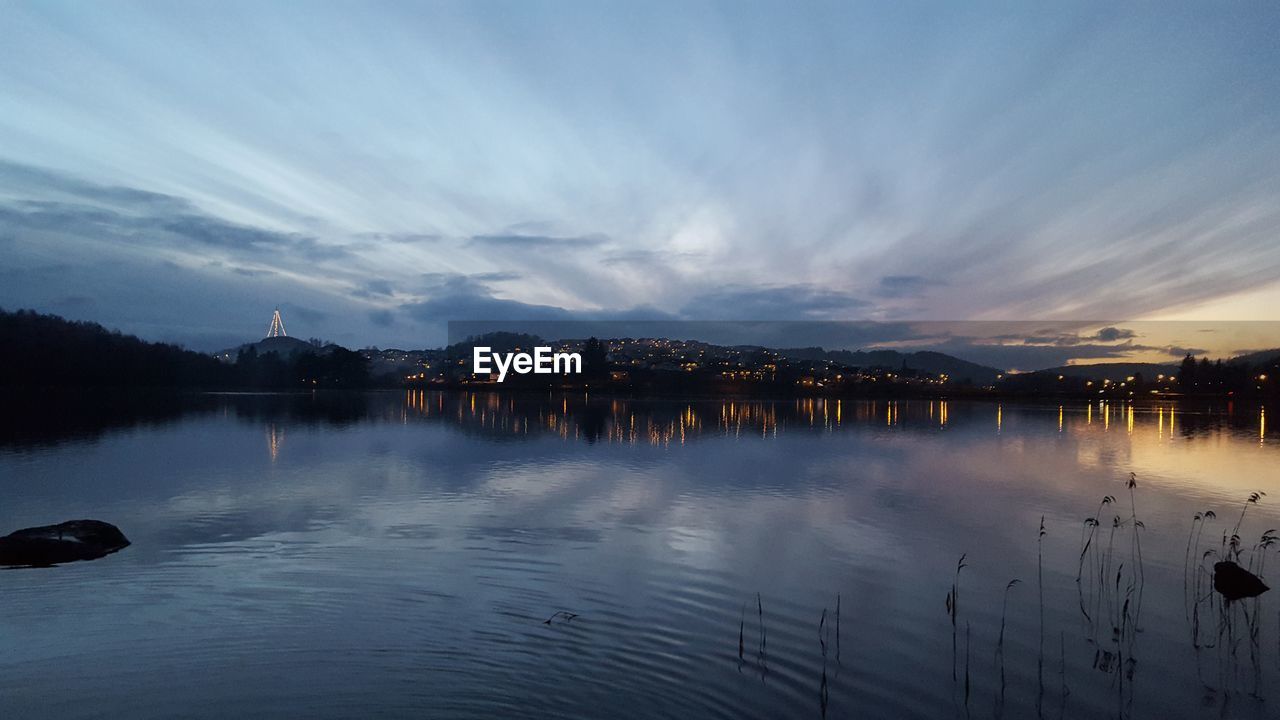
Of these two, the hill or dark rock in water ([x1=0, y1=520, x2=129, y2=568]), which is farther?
the hill

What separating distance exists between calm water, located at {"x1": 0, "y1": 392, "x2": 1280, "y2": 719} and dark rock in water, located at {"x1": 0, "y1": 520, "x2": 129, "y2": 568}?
1.75ft

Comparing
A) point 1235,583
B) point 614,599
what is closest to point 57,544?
point 614,599

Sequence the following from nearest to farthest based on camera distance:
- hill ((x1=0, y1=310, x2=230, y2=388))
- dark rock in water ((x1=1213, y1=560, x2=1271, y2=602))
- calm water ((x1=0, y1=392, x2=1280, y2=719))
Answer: calm water ((x1=0, y1=392, x2=1280, y2=719))
dark rock in water ((x1=1213, y1=560, x2=1271, y2=602))
hill ((x1=0, y1=310, x2=230, y2=388))

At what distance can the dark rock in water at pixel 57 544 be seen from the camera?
12.6m

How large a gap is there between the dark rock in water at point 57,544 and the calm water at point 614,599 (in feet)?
1.75

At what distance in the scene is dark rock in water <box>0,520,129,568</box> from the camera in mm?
12633

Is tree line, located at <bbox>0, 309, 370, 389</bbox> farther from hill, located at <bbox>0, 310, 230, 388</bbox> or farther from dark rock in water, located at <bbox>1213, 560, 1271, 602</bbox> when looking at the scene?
dark rock in water, located at <bbox>1213, 560, 1271, 602</bbox>

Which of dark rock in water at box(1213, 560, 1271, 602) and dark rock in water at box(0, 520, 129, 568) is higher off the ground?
dark rock in water at box(0, 520, 129, 568)

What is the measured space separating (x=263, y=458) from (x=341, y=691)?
26.5 metres

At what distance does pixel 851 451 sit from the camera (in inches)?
1539

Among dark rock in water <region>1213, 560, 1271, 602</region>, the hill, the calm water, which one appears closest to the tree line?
the hill

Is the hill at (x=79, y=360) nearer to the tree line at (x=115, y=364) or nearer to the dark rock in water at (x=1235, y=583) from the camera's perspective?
the tree line at (x=115, y=364)

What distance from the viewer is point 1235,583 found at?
12.0 metres

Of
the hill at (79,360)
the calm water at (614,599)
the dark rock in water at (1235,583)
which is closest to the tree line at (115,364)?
the hill at (79,360)
